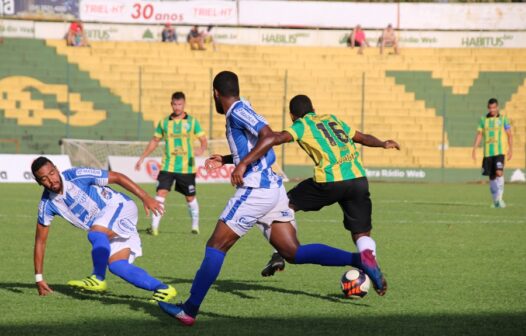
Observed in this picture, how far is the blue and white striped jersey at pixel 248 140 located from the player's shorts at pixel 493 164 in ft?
48.7

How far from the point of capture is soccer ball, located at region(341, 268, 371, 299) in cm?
889

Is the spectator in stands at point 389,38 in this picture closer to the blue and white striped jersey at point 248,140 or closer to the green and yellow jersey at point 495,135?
the green and yellow jersey at point 495,135

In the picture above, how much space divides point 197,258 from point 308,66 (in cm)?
3058

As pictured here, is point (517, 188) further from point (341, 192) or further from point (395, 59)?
point (341, 192)

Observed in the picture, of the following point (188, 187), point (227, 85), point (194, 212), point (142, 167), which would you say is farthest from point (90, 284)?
point (142, 167)

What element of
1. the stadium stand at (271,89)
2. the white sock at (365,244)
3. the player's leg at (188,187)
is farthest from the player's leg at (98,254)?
the stadium stand at (271,89)

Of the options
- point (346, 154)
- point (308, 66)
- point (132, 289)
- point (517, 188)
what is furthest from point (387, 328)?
point (308, 66)

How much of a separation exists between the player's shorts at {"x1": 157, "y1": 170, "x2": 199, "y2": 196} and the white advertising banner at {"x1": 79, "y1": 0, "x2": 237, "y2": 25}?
28.4m

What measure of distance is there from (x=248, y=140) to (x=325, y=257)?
4.54 ft

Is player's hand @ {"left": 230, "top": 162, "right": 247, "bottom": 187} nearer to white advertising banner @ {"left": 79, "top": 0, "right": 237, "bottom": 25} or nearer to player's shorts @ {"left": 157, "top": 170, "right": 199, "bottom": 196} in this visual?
player's shorts @ {"left": 157, "top": 170, "right": 199, "bottom": 196}

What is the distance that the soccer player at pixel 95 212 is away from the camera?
334 inches

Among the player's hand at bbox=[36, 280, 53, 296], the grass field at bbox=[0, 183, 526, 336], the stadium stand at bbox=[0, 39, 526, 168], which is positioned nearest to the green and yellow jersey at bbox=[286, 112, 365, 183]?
the grass field at bbox=[0, 183, 526, 336]

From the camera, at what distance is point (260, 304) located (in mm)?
8805

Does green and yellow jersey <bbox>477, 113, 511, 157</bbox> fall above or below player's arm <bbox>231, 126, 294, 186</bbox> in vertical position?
below
